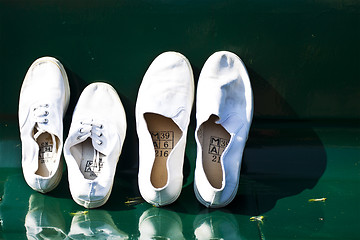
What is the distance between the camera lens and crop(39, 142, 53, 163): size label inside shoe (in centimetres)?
166

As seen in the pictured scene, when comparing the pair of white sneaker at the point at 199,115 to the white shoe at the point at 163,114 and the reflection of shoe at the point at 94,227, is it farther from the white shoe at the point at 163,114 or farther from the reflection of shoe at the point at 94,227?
the reflection of shoe at the point at 94,227

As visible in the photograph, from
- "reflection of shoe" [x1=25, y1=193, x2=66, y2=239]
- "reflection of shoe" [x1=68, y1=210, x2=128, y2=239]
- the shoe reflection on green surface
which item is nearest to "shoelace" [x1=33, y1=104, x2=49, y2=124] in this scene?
"reflection of shoe" [x1=25, y1=193, x2=66, y2=239]

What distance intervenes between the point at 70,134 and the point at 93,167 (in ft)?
0.48

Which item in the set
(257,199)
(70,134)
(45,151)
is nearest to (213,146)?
(257,199)

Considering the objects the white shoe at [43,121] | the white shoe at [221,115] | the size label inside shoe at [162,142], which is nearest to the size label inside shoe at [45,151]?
the white shoe at [43,121]

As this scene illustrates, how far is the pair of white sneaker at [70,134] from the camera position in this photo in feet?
4.98

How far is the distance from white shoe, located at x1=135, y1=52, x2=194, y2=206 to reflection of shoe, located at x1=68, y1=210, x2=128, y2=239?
14 centimetres

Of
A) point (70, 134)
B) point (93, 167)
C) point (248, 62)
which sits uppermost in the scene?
point (248, 62)

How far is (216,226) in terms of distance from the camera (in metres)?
1.46

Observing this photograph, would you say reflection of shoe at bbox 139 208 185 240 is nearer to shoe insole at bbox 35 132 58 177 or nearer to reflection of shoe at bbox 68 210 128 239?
reflection of shoe at bbox 68 210 128 239

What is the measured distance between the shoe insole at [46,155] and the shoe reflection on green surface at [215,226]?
55 cm

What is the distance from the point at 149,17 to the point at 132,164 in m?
0.57

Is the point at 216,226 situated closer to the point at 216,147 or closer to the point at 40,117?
the point at 216,147

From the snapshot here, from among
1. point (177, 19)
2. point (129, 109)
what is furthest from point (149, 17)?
point (129, 109)
